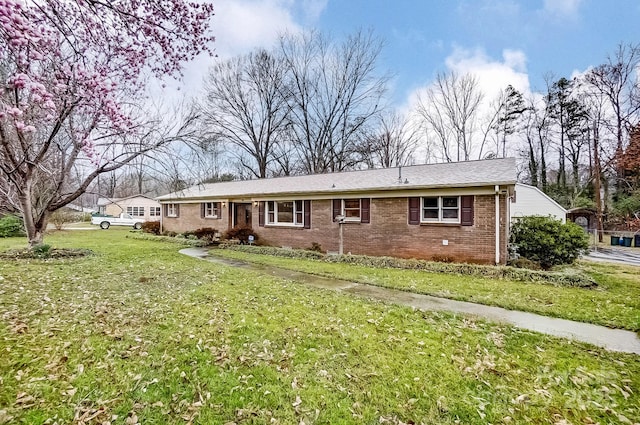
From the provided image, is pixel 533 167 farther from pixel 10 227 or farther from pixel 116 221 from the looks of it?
pixel 10 227

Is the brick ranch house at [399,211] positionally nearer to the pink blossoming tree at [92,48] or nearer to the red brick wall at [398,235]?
the red brick wall at [398,235]

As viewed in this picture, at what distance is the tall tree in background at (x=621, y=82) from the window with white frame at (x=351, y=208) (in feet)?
64.5

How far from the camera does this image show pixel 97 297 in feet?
19.1

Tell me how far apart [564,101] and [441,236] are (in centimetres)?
2561

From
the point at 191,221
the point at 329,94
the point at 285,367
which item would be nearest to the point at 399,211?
the point at 285,367

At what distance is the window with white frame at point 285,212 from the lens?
14.9 metres

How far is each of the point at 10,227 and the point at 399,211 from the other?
2485 centimetres

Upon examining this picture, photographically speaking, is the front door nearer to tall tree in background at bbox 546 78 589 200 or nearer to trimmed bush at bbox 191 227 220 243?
trimmed bush at bbox 191 227 220 243

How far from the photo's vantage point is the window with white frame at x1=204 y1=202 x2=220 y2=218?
758 inches

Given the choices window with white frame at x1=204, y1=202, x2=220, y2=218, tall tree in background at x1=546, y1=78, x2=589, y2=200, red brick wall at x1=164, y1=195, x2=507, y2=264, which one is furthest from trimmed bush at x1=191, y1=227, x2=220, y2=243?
tall tree in background at x1=546, y1=78, x2=589, y2=200

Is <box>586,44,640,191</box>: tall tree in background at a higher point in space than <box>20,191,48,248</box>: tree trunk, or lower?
higher

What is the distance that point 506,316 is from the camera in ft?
17.6

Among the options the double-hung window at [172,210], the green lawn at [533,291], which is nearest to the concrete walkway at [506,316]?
the green lawn at [533,291]

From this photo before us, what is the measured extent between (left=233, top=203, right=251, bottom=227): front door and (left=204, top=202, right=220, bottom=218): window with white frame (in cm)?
148
